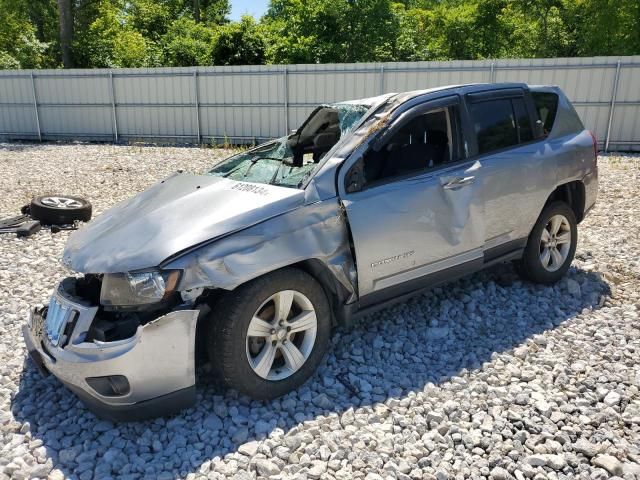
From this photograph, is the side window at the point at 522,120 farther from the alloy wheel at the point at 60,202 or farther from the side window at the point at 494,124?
the alloy wheel at the point at 60,202

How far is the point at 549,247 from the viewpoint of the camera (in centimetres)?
478

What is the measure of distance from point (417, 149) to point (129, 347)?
7.84ft

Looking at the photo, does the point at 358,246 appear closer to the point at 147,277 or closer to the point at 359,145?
the point at 359,145

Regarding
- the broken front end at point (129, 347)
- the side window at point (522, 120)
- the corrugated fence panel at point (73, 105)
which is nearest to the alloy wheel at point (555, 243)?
the side window at point (522, 120)

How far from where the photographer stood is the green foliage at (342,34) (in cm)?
2105

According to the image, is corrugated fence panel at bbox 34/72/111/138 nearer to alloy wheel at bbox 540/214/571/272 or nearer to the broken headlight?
alloy wheel at bbox 540/214/571/272

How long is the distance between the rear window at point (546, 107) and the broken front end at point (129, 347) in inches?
136

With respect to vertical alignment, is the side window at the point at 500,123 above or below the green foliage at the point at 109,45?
below

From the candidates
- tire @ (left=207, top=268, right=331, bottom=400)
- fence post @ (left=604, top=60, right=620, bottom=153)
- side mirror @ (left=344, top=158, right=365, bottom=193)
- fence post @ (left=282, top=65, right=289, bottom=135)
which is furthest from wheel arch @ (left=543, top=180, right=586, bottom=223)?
fence post @ (left=282, top=65, right=289, bottom=135)

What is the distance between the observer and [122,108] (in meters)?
16.9

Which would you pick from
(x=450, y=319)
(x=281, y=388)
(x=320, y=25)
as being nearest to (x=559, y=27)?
(x=320, y=25)

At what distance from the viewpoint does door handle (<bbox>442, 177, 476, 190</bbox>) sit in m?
3.80

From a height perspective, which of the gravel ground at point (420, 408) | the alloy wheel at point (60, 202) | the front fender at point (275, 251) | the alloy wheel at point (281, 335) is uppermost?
the front fender at point (275, 251)

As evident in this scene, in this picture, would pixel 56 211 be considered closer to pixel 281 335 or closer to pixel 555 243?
pixel 281 335
